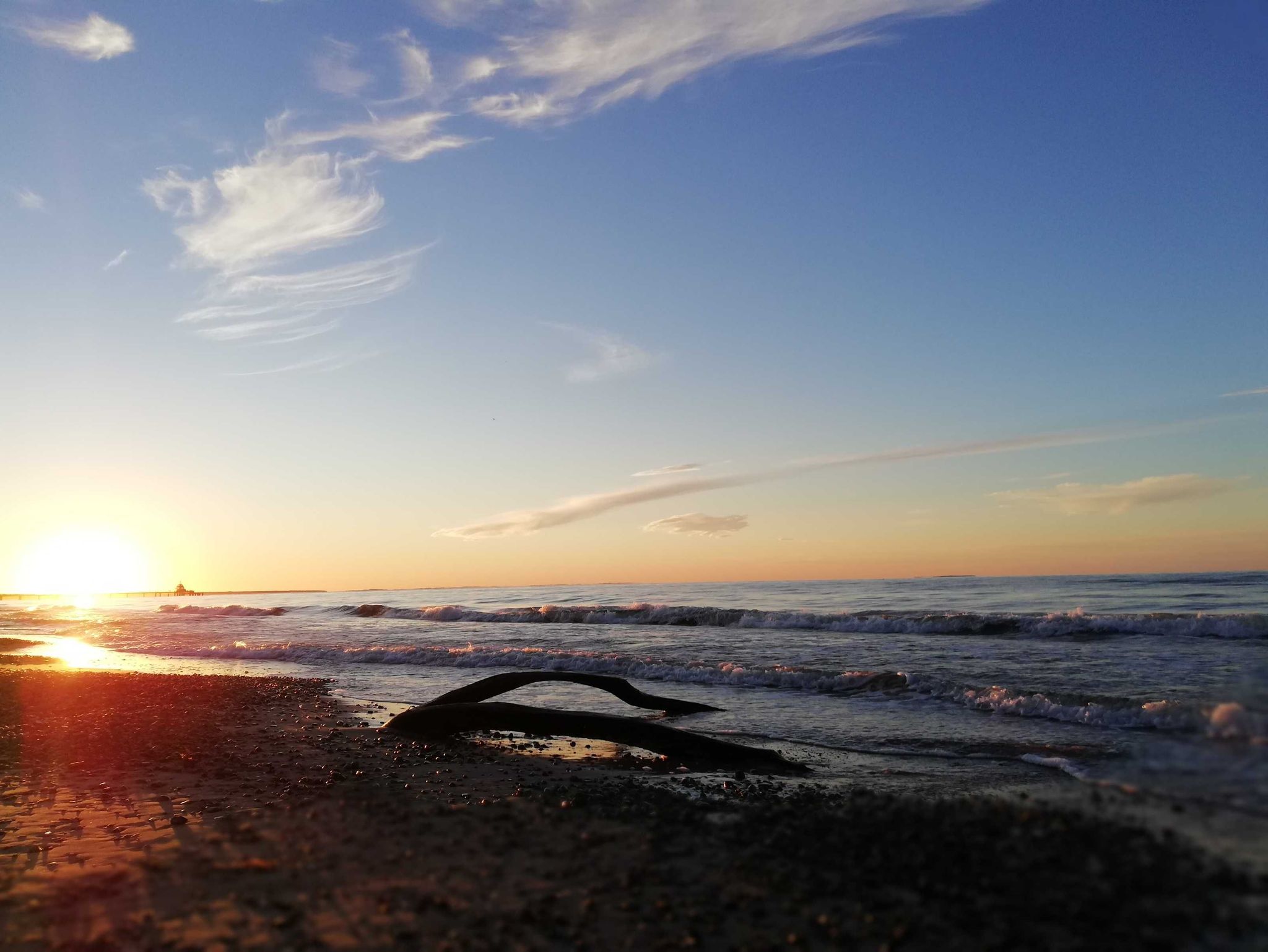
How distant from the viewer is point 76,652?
2925 centimetres

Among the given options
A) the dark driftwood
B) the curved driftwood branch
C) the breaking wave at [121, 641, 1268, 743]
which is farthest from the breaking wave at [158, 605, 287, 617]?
the dark driftwood

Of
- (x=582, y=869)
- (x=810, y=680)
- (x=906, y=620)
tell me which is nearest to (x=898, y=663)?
(x=810, y=680)

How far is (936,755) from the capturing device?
383 inches

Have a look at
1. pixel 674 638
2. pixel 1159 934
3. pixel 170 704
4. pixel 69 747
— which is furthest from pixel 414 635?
pixel 1159 934

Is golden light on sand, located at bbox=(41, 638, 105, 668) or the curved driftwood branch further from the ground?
the curved driftwood branch

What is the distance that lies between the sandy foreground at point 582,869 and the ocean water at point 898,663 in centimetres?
174

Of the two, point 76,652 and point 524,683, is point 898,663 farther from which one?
point 76,652

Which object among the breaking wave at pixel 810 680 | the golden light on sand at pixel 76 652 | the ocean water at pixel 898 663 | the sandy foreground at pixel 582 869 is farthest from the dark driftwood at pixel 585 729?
the golden light on sand at pixel 76 652

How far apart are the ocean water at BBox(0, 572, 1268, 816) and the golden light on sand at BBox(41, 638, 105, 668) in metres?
0.38

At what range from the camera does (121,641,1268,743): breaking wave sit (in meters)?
7.32

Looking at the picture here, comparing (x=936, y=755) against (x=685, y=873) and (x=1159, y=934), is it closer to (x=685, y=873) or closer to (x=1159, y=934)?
(x=685, y=873)

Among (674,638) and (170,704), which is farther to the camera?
(674,638)

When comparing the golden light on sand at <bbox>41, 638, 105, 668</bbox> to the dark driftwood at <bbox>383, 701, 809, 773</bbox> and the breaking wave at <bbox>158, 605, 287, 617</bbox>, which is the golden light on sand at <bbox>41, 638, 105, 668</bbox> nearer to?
the dark driftwood at <bbox>383, 701, 809, 773</bbox>

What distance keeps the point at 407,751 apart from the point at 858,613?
26.7 metres
